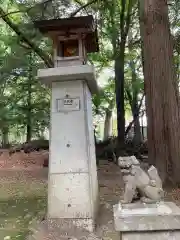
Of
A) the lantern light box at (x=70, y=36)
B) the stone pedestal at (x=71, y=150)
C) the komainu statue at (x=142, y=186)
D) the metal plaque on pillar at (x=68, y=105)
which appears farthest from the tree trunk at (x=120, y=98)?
the komainu statue at (x=142, y=186)

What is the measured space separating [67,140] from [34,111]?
638cm

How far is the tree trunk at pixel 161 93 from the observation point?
19.0 feet

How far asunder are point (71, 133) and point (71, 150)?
250 mm

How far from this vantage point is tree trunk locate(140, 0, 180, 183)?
228 inches

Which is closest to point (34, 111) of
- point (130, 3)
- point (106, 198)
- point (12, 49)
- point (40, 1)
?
point (12, 49)

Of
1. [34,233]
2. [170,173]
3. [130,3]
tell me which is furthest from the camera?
[130,3]

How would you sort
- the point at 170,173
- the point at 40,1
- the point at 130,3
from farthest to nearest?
the point at 130,3
the point at 40,1
the point at 170,173

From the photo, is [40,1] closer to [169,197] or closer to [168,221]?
[169,197]

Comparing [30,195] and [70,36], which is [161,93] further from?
[30,195]

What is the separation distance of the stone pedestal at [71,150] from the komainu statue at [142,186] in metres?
1.69

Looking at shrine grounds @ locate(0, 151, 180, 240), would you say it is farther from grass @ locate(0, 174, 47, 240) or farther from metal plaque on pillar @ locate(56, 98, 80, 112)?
metal plaque on pillar @ locate(56, 98, 80, 112)

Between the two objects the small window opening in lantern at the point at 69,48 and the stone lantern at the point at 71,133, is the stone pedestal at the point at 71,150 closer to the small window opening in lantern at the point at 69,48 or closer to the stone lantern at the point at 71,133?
the stone lantern at the point at 71,133

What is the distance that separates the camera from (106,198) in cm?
560

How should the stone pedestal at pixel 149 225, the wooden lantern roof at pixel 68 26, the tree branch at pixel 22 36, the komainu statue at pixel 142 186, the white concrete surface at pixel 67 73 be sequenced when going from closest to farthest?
the stone pedestal at pixel 149 225, the komainu statue at pixel 142 186, the white concrete surface at pixel 67 73, the wooden lantern roof at pixel 68 26, the tree branch at pixel 22 36
